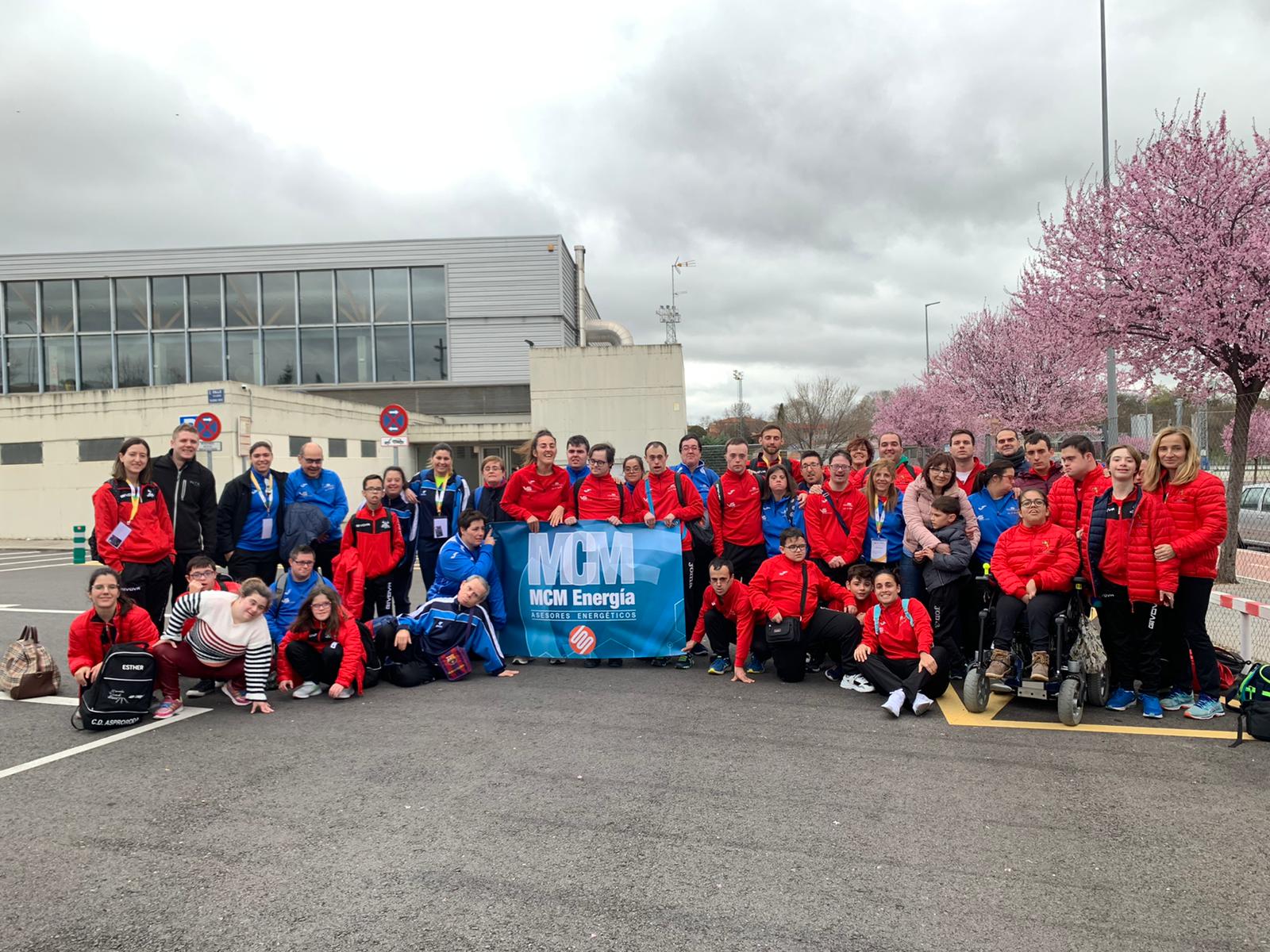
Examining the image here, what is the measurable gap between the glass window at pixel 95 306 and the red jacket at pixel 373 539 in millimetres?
38646

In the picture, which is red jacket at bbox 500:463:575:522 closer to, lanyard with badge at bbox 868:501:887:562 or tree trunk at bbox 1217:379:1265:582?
lanyard with badge at bbox 868:501:887:562

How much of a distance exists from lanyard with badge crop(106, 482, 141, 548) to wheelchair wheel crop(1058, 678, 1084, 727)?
282 inches

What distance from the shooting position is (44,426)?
2511cm

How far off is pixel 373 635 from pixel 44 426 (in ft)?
77.1

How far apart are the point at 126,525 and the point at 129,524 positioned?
0.09 feet

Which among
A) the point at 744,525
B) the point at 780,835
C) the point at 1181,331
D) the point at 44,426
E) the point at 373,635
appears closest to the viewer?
the point at 780,835

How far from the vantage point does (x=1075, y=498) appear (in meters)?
6.63

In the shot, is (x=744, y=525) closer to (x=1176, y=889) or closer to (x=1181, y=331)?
(x=1176, y=889)

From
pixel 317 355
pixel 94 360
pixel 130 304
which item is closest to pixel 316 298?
pixel 317 355

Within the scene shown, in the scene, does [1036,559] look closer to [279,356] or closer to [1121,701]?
[1121,701]

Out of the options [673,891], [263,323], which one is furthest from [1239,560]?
[263,323]

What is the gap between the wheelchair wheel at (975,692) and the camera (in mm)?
6016

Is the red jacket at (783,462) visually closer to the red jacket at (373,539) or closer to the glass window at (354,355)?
the red jacket at (373,539)

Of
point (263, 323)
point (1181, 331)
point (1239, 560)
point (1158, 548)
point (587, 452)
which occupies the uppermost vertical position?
point (263, 323)
